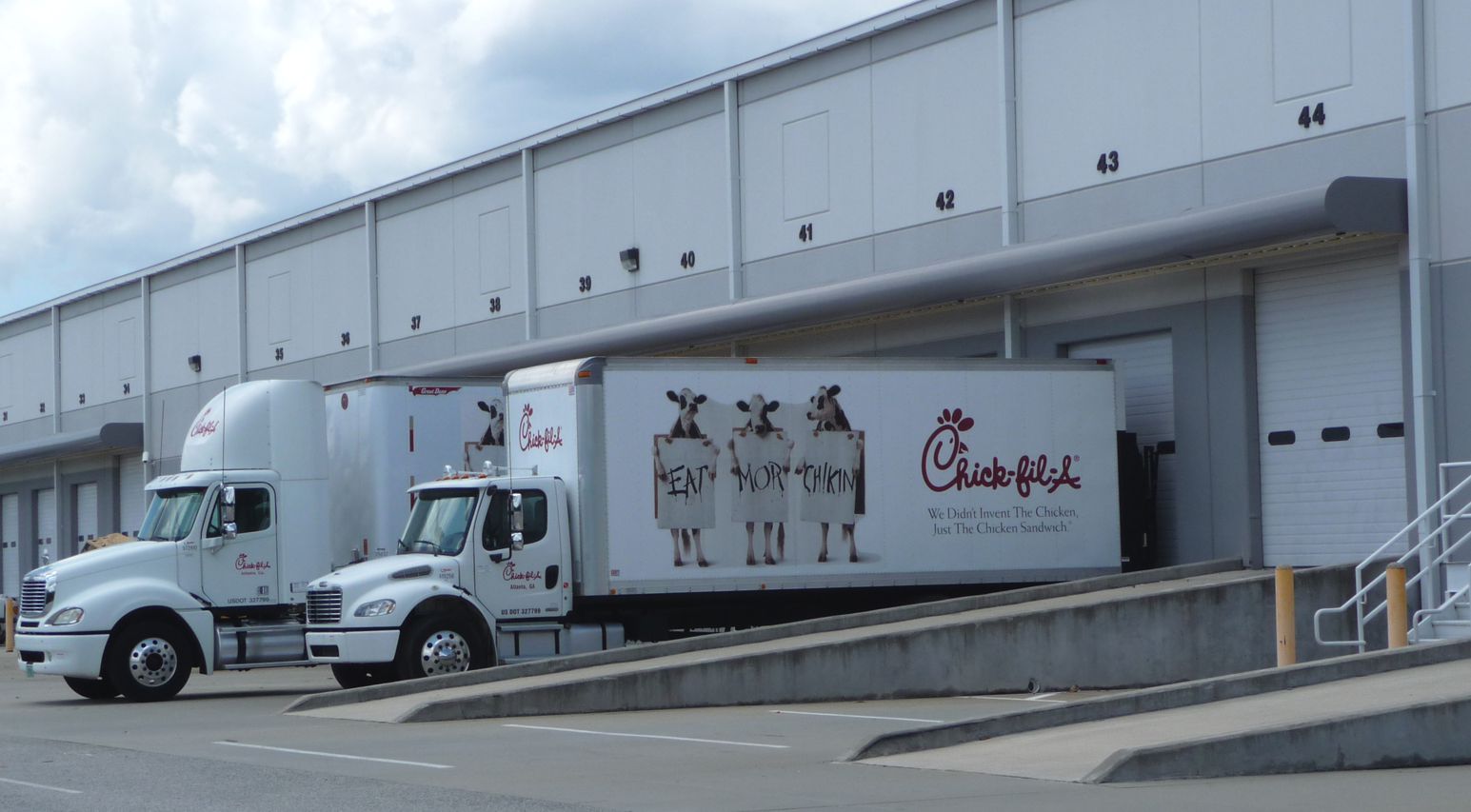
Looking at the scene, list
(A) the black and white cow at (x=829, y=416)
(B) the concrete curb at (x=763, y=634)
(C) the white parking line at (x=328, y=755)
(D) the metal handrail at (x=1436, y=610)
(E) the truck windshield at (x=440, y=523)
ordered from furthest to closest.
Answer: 1. (A) the black and white cow at (x=829, y=416)
2. (E) the truck windshield at (x=440, y=523)
3. (B) the concrete curb at (x=763, y=634)
4. (D) the metal handrail at (x=1436, y=610)
5. (C) the white parking line at (x=328, y=755)

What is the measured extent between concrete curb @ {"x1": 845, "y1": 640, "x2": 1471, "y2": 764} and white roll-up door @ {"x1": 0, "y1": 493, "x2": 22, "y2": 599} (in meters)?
46.3

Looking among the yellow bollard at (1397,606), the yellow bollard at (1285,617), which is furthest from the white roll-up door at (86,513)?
the yellow bollard at (1397,606)

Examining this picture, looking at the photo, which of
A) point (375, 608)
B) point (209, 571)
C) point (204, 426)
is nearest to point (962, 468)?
point (375, 608)

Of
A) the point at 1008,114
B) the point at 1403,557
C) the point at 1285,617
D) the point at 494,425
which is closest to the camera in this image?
the point at 1285,617

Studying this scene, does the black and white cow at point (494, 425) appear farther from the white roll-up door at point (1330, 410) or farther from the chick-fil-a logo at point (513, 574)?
the white roll-up door at point (1330, 410)

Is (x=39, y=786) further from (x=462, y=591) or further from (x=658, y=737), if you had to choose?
(x=462, y=591)

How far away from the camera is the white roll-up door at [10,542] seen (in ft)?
180

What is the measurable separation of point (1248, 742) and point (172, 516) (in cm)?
1503

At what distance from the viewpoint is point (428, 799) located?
1147cm

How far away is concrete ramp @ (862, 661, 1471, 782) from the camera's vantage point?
1189 cm

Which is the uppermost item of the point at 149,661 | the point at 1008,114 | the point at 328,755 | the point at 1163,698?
the point at 1008,114

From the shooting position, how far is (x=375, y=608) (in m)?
20.6

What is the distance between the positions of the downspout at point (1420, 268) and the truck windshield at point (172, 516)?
47.4 ft

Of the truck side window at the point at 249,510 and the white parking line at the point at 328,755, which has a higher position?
the truck side window at the point at 249,510
